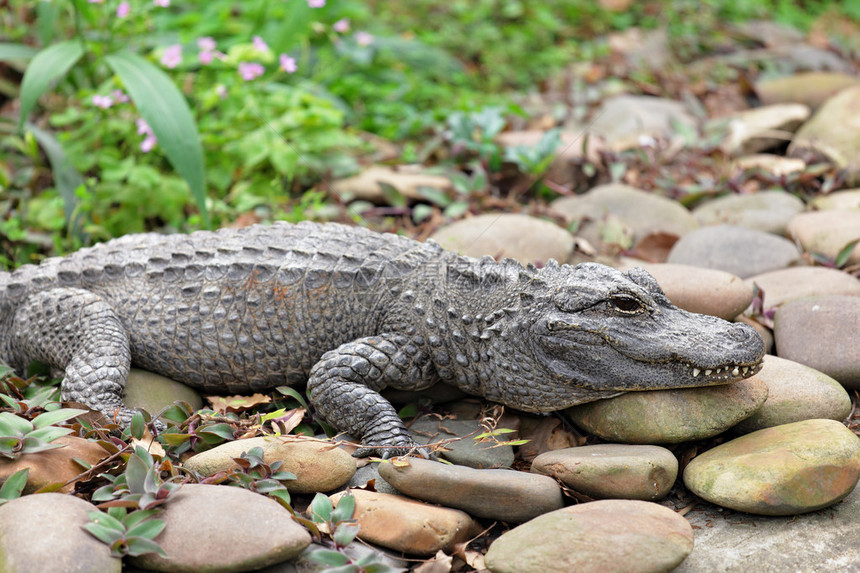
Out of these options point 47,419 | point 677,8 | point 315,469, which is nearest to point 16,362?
point 47,419

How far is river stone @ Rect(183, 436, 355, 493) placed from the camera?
10.6ft

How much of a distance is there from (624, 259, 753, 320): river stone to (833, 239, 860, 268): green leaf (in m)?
0.98

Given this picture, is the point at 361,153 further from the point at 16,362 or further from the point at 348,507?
the point at 348,507

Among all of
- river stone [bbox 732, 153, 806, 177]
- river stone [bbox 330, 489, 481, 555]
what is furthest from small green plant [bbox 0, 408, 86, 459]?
river stone [bbox 732, 153, 806, 177]

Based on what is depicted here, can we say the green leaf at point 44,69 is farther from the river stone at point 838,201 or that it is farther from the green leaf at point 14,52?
the river stone at point 838,201

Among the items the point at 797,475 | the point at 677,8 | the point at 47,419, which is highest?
the point at 677,8

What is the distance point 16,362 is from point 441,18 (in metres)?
7.42

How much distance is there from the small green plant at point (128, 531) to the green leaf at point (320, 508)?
0.56 m

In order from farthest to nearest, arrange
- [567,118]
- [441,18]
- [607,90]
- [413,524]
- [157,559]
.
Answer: [441,18], [607,90], [567,118], [413,524], [157,559]

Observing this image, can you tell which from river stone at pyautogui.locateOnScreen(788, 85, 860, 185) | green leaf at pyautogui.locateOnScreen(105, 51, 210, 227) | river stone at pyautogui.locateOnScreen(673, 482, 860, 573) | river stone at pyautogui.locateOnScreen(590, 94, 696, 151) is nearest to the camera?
river stone at pyautogui.locateOnScreen(673, 482, 860, 573)

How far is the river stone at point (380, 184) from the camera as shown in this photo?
6.05 meters

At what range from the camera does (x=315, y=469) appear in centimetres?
323

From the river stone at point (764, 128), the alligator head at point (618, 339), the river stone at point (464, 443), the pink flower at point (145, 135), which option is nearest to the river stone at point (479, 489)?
the river stone at point (464, 443)

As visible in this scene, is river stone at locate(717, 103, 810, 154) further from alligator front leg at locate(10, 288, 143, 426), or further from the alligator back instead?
alligator front leg at locate(10, 288, 143, 426)
